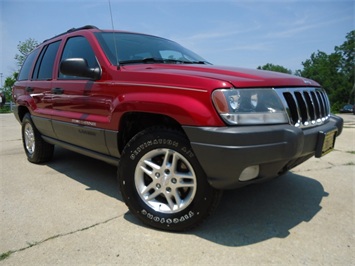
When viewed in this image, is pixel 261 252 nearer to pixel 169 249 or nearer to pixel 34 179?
pixel 169 249

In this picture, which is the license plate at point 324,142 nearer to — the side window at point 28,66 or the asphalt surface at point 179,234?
the asphalt surface at point 179,234

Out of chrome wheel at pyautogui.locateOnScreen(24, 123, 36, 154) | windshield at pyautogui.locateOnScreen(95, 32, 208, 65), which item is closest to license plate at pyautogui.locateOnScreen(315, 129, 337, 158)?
windshield at pyautogui.locateOnScreen(95, 32, 208, 65)

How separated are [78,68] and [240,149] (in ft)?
5.66

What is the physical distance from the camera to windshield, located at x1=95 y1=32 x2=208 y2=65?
3.02 metres

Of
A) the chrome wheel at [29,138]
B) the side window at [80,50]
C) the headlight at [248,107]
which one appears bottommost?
the chrome wheel at [29,138]

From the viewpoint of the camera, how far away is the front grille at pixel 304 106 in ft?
7.55

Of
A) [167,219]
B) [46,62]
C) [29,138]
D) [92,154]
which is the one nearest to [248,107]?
[167,219]

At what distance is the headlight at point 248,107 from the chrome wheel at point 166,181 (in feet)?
1.67

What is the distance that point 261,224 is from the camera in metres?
2.50

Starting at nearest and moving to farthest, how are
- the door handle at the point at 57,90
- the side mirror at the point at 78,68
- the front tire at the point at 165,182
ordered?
the front tire at the point at 165,182
the side mirror at the point at 78,68
the door handle at the point at 57,90

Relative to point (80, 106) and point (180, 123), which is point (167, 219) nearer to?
point (180, 123)

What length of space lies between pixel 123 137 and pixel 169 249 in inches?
Answer: 45.2

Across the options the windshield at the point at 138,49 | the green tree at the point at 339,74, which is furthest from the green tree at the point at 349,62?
the windshield at the point at 138,49

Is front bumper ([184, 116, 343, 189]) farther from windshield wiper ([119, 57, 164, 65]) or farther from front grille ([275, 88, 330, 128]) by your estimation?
windshield wiper ([119, 57, 164, 65])
